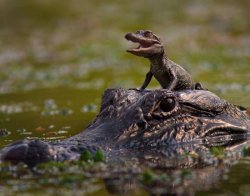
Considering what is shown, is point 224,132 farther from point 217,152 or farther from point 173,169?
point 173,169

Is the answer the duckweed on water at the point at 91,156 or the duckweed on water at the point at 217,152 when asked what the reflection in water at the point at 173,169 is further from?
the duckweed on water at the point at 91,156

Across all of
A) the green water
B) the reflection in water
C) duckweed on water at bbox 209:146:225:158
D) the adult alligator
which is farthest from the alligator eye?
the green water

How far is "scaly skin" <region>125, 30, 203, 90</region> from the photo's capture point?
8625 mm

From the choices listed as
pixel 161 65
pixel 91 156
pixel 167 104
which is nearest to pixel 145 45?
pixel 161 65

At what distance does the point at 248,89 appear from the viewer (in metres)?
14.6

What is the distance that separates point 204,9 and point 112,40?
A: 7276 millimetres

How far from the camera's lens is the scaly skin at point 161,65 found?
862cm

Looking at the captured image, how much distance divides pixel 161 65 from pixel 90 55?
17.5 meters

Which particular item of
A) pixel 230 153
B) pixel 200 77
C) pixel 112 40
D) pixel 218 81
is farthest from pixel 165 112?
pixel 112 40

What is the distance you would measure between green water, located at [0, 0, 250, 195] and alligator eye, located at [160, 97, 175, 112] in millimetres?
1380

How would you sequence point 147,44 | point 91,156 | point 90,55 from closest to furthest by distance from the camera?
point 91,156, point 147,44, point 90,55

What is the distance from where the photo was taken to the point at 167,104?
325 inches

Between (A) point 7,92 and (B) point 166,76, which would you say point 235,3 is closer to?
(A) point 7,92

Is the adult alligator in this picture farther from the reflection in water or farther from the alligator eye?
the reflection in water
